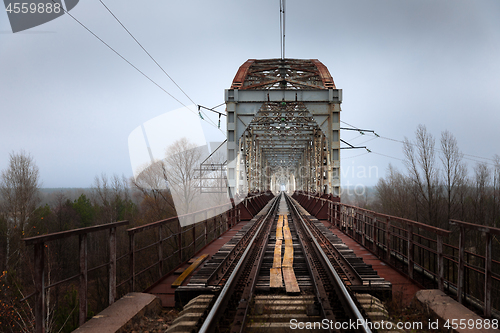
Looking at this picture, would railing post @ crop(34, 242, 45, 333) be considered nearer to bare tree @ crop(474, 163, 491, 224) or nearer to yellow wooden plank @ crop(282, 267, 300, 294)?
yellow wooden plank @ crop(282, 267, 300, 294)

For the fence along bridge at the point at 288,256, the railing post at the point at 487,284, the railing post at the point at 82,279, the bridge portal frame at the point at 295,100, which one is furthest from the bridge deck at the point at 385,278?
the bridge portal frame at the point at 295,100

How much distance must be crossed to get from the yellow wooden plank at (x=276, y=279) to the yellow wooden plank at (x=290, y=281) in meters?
0.09

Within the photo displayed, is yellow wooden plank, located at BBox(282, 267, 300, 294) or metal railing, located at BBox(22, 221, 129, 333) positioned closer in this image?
metal railing, located at BBox(22, 221, 129, 333)

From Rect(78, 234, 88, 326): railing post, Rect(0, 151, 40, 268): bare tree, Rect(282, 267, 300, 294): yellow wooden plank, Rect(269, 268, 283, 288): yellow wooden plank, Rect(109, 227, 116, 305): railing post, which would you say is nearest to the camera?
Rect(78, 234, 88, 326): railing post

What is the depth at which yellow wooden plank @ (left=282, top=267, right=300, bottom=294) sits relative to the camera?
4.65 meters

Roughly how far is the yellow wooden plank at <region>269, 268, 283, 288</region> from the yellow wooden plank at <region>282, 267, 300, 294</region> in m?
0.09

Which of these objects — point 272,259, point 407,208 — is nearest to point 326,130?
point 272,259

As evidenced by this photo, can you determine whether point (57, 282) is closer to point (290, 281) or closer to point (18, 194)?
point (290, 281)

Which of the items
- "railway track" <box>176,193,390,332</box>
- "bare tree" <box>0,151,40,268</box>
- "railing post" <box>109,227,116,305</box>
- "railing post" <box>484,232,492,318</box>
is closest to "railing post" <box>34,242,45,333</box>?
"railing post" <box>109,227,116,305</box>

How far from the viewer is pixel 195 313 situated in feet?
12.6

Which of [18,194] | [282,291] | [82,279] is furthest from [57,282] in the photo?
[18,194]

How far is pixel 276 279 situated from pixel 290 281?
254 mm

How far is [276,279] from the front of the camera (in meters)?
5.21

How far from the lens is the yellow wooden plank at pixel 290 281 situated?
4.65 m
